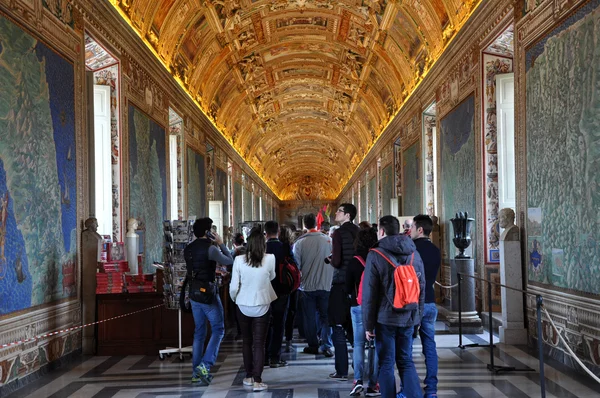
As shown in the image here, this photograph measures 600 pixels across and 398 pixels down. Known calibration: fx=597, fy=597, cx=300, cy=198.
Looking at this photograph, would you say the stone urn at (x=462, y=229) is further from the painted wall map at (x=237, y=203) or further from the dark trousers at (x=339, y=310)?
the painted wall map at (x=237, y=203)

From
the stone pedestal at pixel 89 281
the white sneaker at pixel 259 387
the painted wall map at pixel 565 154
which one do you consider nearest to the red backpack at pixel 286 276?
the white sneaker at pixel 259 387

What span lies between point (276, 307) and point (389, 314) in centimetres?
306

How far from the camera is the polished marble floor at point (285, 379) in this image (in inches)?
279

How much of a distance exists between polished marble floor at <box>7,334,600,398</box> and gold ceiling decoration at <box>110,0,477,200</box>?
747 cm

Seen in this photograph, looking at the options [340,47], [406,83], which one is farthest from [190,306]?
[340,47]

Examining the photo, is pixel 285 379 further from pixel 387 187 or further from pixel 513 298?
pixel 387 187

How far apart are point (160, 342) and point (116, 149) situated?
15.6ft

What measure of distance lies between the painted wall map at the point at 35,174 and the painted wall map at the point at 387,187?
17.1 metres

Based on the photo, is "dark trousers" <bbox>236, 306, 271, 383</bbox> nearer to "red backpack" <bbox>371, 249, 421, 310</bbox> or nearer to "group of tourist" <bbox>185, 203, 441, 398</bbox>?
"group of tourist" <bbox>185, 203, 441, 398</bbox>

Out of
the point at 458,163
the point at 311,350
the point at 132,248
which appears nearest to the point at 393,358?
the point at 311,350

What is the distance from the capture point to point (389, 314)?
566cm

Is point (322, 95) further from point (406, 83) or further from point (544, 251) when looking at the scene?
point (544, 251)

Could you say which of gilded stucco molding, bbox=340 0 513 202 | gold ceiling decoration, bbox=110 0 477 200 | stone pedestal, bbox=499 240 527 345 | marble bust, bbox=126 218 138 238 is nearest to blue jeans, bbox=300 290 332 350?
stone pedestal, bbox=499 240 527 345

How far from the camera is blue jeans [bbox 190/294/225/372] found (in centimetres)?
754
